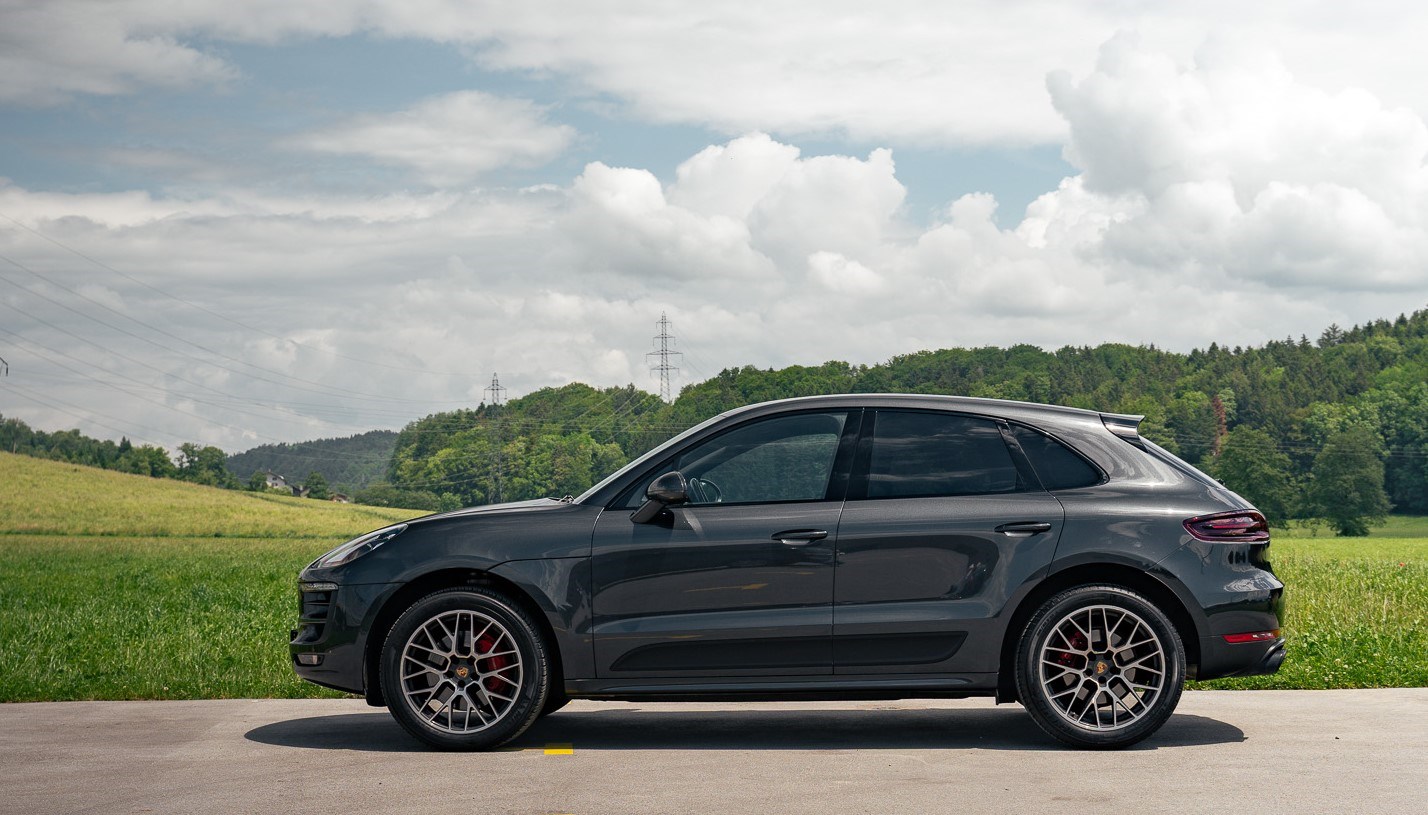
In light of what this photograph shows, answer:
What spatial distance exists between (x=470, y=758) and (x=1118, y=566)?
3.24 meters

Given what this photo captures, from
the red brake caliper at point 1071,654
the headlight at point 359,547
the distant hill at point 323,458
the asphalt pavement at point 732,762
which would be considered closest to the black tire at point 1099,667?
the red brake caliper at point 1071,654

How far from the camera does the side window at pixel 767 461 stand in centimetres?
702

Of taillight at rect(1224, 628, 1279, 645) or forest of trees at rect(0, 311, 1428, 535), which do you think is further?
forest of trees at rect(0, 311, 1428, 535)

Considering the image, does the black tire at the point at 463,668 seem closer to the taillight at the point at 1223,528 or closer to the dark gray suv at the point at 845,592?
the dark gray suv at the point at 845,592

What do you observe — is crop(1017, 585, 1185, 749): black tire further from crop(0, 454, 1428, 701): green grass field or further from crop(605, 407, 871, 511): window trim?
crop(0, 454, 1428, 701): green grass field

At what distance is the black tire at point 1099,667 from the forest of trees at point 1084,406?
304 ft

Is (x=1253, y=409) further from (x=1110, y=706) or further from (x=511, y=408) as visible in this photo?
(x=1110, y=706)

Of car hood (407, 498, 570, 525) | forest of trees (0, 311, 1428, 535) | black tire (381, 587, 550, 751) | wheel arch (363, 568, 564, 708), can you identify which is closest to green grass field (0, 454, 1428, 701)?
wheel arch (363, 568, 564, 708)

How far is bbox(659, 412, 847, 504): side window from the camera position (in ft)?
23.0

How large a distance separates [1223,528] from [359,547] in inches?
168

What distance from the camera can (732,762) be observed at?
655cm

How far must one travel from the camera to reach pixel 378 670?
7.11 metres

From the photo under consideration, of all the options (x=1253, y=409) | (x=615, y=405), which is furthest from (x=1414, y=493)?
(x=615, y=405)

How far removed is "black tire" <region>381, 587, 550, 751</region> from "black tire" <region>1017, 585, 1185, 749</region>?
7.85ft
